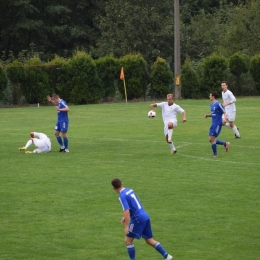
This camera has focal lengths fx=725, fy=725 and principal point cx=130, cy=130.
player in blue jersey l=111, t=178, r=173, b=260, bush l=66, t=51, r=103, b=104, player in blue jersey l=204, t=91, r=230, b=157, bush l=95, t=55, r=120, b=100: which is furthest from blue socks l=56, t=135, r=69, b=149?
bush l=95, t=55, r=120, b=100

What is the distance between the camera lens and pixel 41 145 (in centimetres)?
2552

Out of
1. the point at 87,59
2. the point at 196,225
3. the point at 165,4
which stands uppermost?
the point at 165,4

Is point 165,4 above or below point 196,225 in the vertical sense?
above

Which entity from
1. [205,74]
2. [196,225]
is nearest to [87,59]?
[205,74]

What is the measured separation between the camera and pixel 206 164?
22.4m

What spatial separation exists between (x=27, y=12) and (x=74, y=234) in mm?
62753

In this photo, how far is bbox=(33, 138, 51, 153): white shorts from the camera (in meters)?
25.5

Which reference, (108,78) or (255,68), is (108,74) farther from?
(255,68)

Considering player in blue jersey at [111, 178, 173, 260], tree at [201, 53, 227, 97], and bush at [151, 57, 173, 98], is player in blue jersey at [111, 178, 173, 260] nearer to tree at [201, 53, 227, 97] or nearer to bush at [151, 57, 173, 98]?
bush at [151, 57, 173, 98]

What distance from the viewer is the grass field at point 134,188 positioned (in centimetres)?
1318

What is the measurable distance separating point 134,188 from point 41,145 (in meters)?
7.78

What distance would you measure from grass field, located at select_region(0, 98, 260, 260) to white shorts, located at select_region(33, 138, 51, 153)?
0.38 m

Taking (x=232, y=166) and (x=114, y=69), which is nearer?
(x=232, y=166)

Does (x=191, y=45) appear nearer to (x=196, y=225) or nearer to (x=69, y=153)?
(x=69, y=153)
